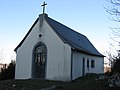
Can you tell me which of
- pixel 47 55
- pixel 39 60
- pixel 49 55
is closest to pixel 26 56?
pixel 39 60

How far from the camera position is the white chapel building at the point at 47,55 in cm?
2550

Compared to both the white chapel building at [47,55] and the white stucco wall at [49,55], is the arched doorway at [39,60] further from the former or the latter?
the white stucco wall at [49,55]

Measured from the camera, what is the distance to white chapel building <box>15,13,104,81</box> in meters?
25.5

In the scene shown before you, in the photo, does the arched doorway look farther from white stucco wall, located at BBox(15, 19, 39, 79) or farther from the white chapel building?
white stucco wall, located at BBox(15, 19, 39, 79)

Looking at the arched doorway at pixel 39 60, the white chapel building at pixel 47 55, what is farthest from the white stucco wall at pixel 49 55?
the arched doorway at pixel 39 60

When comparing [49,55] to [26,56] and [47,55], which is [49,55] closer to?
[47,55]

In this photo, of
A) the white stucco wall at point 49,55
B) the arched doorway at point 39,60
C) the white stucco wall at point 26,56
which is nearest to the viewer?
the white stucco wall at point 49,55

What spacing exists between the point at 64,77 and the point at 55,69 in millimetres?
1344

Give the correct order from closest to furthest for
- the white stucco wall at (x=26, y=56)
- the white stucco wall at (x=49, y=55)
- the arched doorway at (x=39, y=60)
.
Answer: the white stucco wall at (x=49, y=55) → the arched doorway at (x=39, y=60) → the white stucco wall at (x=26, y=56)

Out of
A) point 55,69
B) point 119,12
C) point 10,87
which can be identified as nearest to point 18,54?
point 55,69

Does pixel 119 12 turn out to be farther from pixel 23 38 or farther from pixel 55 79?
pixel 23 38

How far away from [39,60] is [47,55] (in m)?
1.29

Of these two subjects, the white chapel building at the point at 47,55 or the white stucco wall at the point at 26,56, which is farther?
the white stucco wall at the point at 26,56

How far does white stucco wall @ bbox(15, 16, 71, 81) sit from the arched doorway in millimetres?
449
